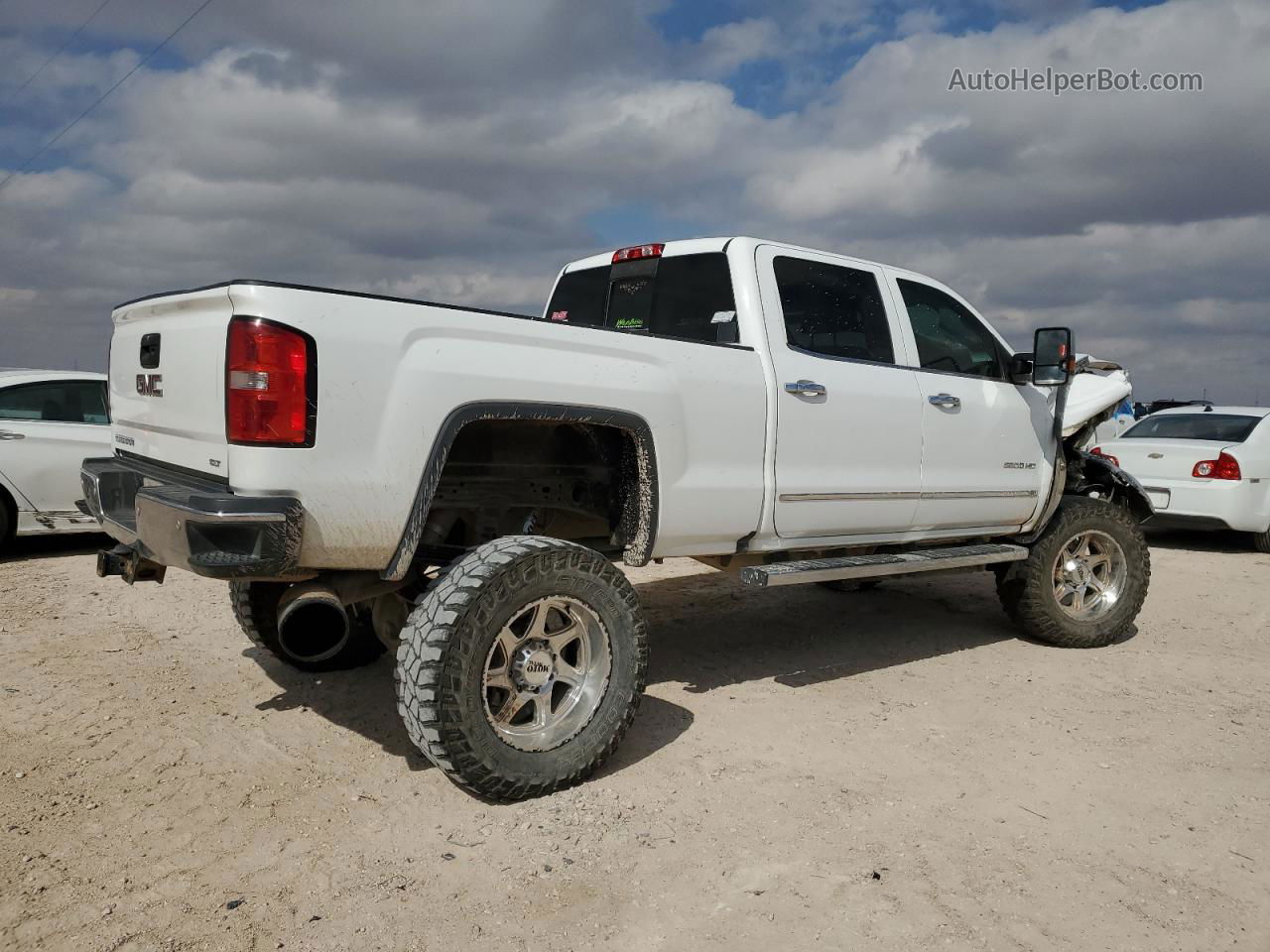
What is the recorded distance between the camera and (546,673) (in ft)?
11.2

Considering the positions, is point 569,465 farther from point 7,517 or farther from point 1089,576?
point 7,517

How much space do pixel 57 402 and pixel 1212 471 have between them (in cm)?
1070

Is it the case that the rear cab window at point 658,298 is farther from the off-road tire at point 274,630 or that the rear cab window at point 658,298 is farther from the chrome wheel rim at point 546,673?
the off-road tire at point 274,630

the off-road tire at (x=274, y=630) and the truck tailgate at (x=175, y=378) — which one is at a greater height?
the truck tailgate at (x=175, y=378)

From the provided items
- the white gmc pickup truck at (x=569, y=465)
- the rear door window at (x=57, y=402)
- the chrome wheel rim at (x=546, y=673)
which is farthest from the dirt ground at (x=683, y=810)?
the rear door window at (x=57, y=402)

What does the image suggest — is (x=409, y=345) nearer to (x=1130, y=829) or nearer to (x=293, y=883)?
(x=293, y=883)

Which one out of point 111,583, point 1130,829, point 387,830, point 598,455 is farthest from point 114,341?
point 1130,829

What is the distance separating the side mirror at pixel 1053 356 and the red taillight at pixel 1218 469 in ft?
17.6

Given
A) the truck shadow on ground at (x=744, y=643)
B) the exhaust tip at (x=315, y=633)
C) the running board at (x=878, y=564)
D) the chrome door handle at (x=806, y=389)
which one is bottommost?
the truck shadow on ground at (x=744, y=643)

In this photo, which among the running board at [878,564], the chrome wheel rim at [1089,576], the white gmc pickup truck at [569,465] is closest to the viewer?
the white gmc pickup truck at [569,465]

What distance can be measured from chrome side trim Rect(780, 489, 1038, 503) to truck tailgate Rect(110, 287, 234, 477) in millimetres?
2326

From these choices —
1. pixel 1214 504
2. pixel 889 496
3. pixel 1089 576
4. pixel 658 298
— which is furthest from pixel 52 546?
pixel 1214 504

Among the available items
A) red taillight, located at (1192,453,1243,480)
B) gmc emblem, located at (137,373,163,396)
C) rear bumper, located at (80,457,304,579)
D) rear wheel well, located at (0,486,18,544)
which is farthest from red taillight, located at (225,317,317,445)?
red taillight, located at (1192,453,1243,480)

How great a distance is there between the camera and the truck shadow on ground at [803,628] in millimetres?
5051
